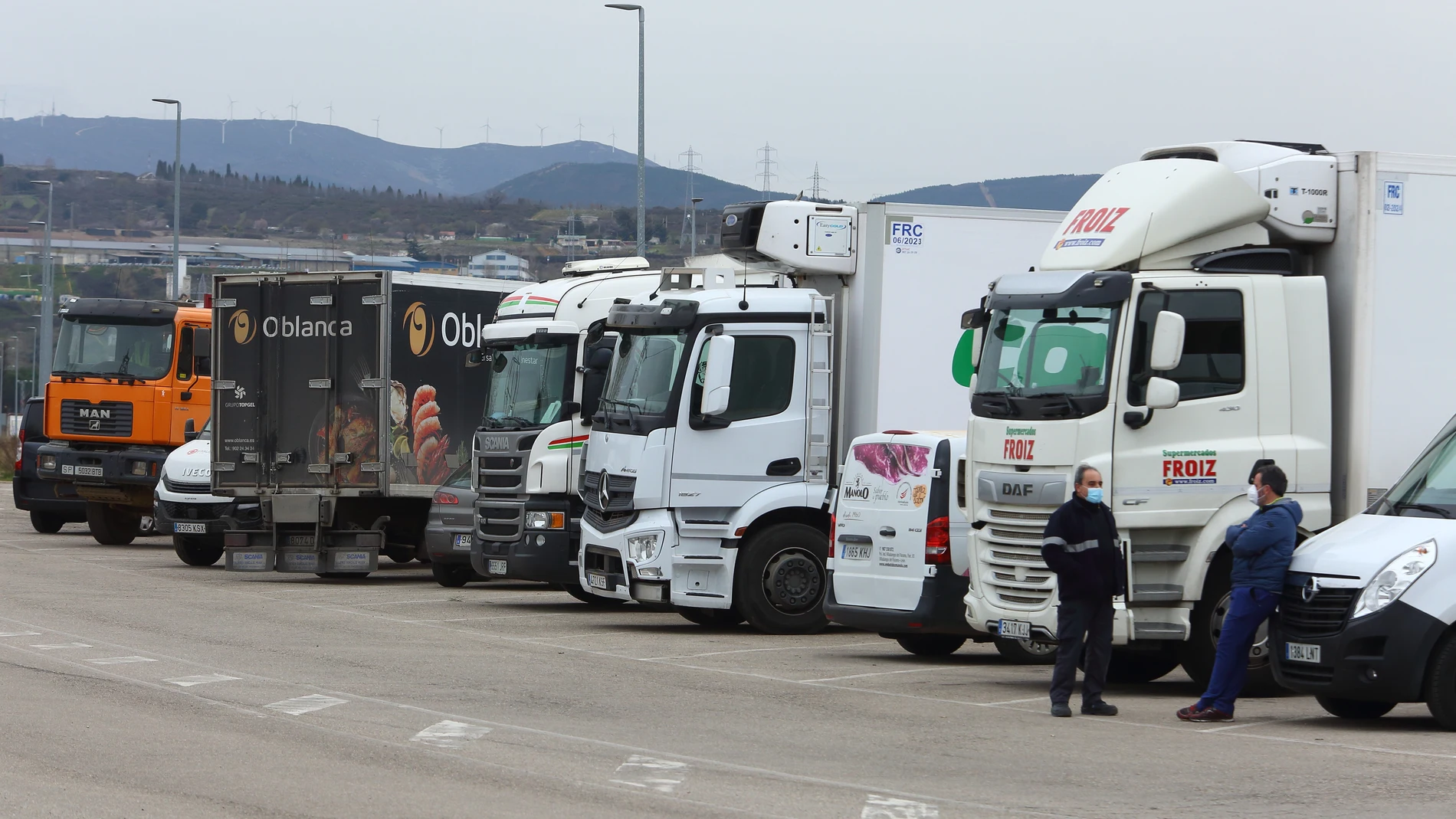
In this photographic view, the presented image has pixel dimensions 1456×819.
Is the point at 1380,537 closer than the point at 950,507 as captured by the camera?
Yes

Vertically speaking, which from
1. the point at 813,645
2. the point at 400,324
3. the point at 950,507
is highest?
the point at 400,324

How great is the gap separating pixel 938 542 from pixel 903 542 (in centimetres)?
32

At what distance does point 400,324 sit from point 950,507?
10398 mm

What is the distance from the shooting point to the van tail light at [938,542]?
14164mm

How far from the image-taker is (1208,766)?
9539 millimetres

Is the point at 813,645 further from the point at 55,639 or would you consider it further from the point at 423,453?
the point at 423,453

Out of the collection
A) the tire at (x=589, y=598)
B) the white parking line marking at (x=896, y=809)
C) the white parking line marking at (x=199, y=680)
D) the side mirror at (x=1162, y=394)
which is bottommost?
the tire at (x=589, y=598)

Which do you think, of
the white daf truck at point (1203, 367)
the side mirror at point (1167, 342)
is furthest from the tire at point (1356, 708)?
the side mirror at point (1167, 342)

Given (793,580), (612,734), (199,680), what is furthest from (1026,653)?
(199,680)

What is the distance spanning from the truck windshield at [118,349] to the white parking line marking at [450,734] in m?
19.1

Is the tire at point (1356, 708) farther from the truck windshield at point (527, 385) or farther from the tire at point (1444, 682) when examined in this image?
the truck windshield at point (527, 385)

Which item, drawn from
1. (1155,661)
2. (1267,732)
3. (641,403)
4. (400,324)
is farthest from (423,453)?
(1267,732)

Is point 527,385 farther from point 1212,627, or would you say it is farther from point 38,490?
point 38,490

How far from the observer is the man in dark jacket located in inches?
450
